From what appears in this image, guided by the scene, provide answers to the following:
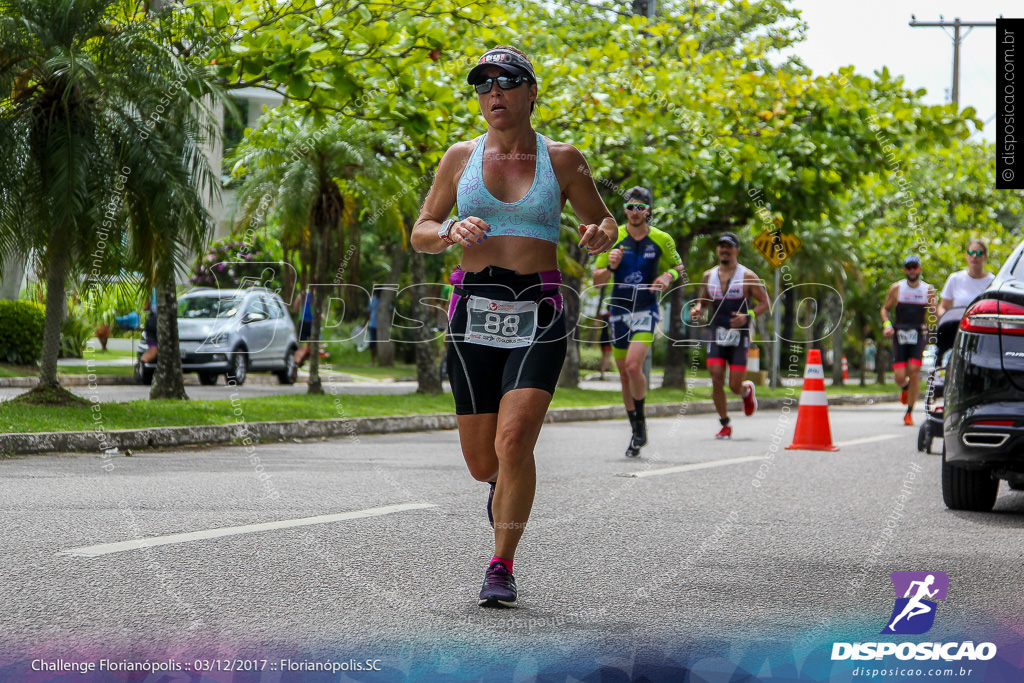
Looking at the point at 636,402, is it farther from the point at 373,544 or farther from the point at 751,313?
the point at 373,544

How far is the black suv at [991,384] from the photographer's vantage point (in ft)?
20.1

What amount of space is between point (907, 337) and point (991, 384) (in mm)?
8587

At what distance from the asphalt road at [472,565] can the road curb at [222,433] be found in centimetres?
54

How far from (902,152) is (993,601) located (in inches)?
647

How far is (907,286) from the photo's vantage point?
14422 millimetres

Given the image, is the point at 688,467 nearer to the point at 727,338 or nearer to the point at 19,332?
the point at 727,338

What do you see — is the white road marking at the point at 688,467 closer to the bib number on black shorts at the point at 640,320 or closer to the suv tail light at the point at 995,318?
the bib number on black shorts at the point at 640,320

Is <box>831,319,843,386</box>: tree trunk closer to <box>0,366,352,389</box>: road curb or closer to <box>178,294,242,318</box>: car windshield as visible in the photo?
<box>0,366,352,389</box>: road curb

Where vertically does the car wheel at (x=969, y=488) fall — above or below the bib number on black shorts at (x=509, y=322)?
below

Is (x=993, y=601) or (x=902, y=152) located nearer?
(x=993, y=601)

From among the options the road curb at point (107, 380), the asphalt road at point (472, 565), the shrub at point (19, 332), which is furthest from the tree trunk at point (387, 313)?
the asphalt road at point (472, 565)

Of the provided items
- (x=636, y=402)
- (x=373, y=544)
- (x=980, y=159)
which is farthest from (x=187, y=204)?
(x=980, y=159)

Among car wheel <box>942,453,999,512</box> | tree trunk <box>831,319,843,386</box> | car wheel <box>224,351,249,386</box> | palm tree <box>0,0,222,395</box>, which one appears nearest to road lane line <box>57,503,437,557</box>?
car wheel <box>942,453,999,512</box>

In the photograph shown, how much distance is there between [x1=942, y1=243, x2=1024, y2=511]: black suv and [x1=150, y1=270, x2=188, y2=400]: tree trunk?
914 centimetres
